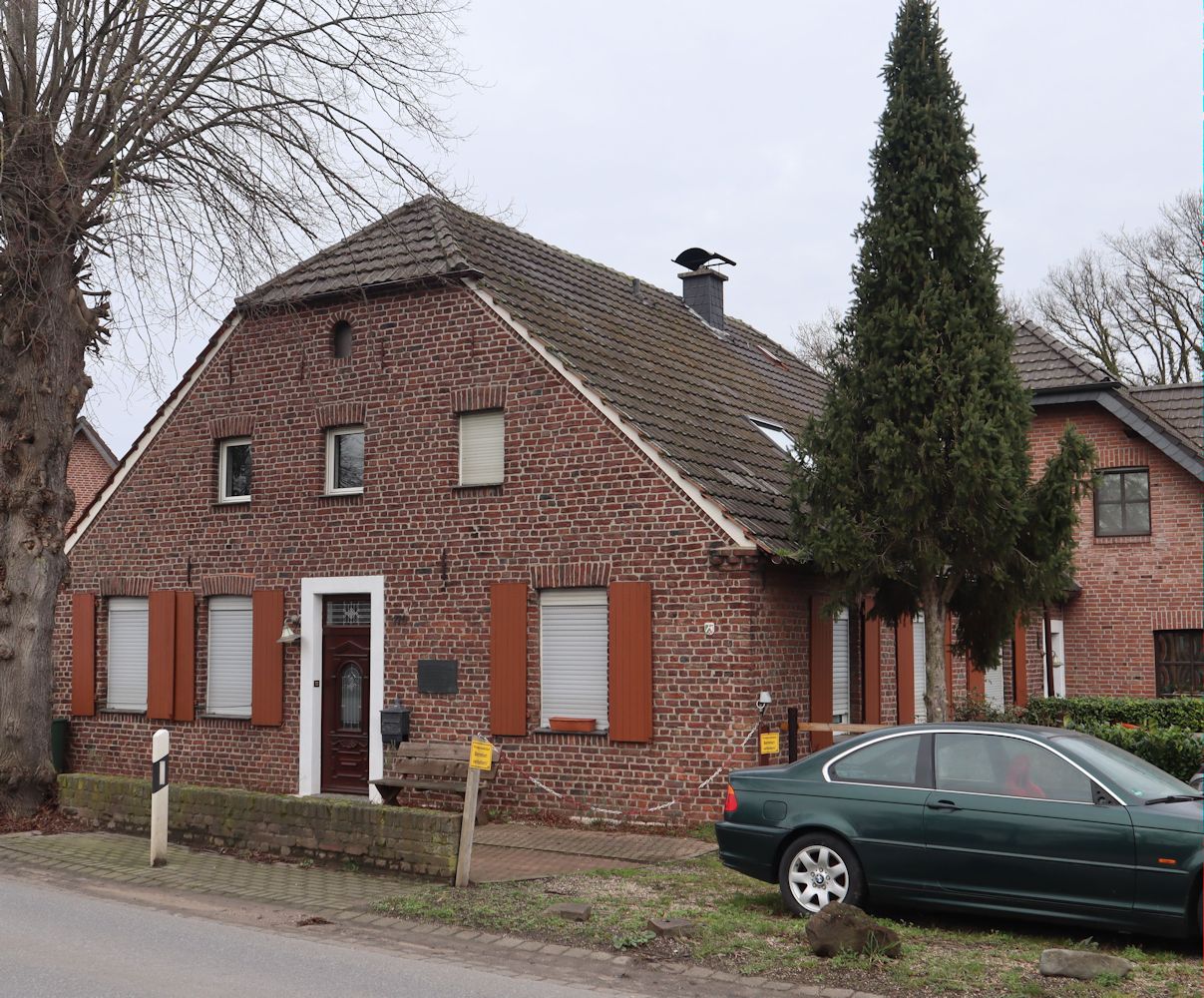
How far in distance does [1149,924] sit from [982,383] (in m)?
6.23

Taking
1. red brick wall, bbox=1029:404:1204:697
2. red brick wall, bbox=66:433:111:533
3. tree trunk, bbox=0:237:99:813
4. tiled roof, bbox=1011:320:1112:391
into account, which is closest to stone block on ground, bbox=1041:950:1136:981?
tree trunk, bbox=0:237:99:813

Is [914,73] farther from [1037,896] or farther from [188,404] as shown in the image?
[188,404]

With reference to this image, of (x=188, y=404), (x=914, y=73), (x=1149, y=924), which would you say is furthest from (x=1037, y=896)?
(x=188, y=404)

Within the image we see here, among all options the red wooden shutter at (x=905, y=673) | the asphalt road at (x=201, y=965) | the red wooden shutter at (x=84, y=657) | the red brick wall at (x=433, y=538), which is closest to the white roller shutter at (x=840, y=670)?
the red brick wall at (x=433, y=538)

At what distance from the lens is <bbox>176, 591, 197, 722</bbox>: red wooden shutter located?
59.8 ft

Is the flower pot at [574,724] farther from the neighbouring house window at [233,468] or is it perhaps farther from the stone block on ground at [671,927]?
the neighbouring house window at [233,468]

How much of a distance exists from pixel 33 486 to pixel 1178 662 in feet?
62.1

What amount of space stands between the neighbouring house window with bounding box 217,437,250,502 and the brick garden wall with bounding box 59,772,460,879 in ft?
17.2

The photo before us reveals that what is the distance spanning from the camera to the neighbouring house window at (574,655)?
1518 centimetres

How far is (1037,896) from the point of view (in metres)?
8.58

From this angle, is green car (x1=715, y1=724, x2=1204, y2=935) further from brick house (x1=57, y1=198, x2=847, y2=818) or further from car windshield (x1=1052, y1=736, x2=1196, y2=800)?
brick house (x1=57, y1=198, x2=847, y2=818)

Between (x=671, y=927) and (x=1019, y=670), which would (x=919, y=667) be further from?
(x=671, y=927)

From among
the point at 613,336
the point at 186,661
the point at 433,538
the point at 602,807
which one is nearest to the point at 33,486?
the point at 186,661

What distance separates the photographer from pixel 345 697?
17.2 m
